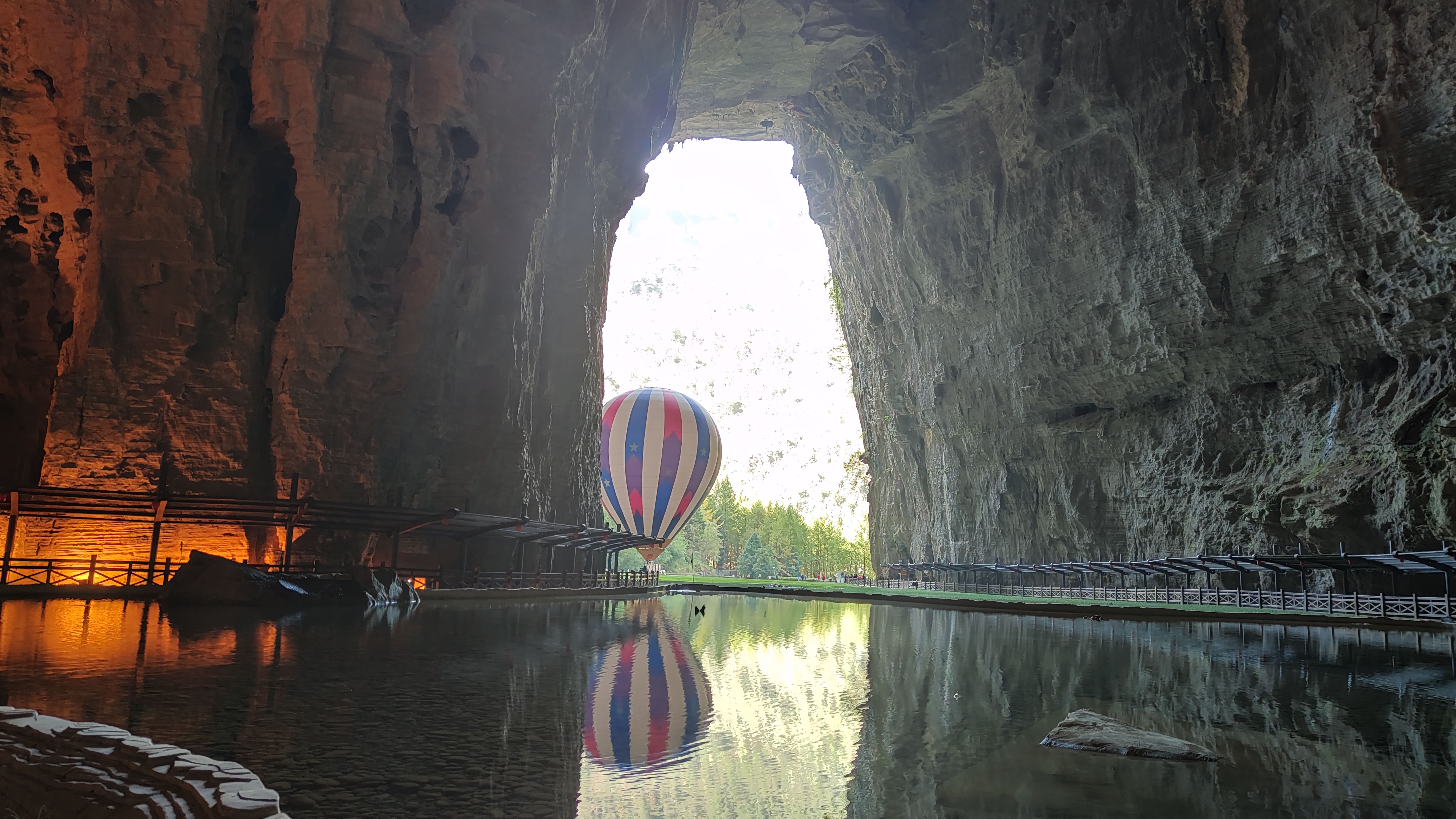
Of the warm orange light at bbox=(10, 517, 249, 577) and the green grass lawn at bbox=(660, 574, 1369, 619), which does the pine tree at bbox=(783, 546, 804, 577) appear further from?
the warm orange light at bbox=(10, 517, 249, 577)

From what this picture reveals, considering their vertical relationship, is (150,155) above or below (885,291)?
below

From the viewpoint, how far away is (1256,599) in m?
31.7

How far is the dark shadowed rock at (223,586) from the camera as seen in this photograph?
62.4 ft

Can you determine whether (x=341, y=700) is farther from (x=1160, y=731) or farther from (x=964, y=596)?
(x=964, y=596)

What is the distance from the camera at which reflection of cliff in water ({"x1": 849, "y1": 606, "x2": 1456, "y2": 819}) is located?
4961mm

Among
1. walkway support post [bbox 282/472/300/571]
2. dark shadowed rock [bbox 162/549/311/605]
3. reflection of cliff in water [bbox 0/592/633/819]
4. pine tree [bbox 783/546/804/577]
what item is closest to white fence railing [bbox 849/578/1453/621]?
reflection of cliff in water [bbox 0/592/633/819]

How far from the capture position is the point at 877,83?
153 ft

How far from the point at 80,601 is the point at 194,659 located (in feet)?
41.1

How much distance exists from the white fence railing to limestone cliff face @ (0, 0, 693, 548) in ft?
87.0

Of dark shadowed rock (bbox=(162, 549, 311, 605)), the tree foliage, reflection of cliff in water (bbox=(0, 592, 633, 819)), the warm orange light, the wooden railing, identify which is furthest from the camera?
the tree foliage

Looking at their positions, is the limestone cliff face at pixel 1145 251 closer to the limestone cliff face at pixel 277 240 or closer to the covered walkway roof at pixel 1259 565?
the covered walkway roof at pixel 1259 565

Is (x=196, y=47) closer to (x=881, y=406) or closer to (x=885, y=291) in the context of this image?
(x=885, y=291)

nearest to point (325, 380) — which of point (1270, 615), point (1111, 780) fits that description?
point (1111, 780)

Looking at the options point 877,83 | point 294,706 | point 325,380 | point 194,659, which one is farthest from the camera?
point 877,83
